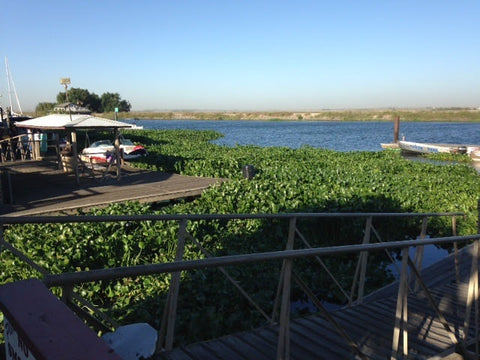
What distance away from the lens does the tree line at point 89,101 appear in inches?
3998

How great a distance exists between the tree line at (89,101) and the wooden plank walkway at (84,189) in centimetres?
5967

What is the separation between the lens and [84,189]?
41.7 feet

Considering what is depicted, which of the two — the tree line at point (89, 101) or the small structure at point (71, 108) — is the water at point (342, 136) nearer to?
the small structure at point (71, 108)

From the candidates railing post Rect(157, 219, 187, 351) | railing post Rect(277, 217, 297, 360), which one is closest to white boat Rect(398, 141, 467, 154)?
railing post Rect(157, 219, 187, 351)

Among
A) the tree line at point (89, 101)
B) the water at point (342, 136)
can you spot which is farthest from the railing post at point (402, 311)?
the tree line at point (89, 101)

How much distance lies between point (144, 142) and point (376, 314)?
110 ft

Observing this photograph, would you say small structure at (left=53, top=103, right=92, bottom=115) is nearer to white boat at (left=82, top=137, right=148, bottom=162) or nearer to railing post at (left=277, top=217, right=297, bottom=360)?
white boat at (left=82, top=137, right=148, bottom=162)

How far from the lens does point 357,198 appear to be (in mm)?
11945

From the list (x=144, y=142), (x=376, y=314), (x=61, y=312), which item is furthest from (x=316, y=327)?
(x=144, y=142)

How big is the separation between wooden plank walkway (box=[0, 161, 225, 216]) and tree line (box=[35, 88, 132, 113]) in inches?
2349

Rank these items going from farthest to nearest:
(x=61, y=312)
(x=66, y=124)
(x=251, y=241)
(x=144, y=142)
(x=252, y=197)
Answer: (x=144, y=142) < (x=66, y=124) < (x=252, y=197) < (x=251, y=241) < (x=61, y=312)

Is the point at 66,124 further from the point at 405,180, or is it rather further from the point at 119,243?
the point at 405,180

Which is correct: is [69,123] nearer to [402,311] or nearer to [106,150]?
[106,150]

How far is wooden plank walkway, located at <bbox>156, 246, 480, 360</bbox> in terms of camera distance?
11.8 feet
